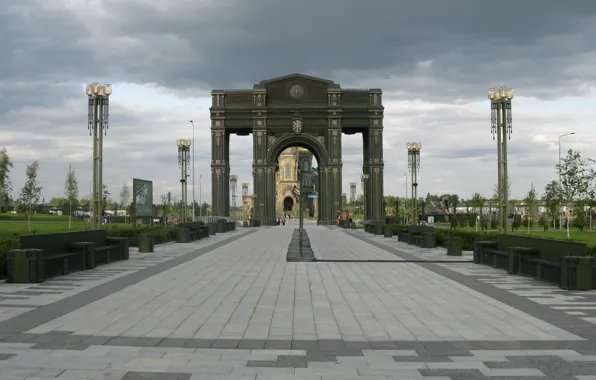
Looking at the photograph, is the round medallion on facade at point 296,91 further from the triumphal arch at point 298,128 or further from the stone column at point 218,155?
the stone column at point 218,155

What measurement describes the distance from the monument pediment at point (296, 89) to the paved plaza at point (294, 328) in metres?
81.8

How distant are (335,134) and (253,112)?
13297 mm

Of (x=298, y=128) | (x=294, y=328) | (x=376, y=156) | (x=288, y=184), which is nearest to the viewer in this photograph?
(x=294, y=328)

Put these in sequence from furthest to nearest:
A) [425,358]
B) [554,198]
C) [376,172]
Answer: [376,172], [554,198], [425,358]

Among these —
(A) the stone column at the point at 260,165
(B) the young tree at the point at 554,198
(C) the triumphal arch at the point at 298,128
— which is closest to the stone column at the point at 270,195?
(C) the triumphal arch at the point at 298,128

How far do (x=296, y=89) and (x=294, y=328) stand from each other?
91.3 m

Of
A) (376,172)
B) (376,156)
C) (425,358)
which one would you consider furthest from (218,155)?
(425,358)

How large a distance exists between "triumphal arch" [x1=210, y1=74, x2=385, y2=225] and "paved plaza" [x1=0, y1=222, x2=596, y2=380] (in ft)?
255

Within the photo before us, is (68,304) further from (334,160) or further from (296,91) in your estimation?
(296,91)

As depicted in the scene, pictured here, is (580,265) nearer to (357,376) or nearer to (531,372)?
(531,372)

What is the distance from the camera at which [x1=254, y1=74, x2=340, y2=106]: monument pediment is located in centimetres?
9944

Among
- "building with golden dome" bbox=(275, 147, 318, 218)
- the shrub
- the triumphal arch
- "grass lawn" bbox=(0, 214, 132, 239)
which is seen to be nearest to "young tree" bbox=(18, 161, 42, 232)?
"grass lawn" bbox=(0, 214, 132, 239)

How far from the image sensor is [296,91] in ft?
329

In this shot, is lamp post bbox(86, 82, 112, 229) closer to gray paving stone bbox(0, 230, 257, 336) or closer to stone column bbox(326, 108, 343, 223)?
gray paving stone bbox(0, 230, 257, 336)
